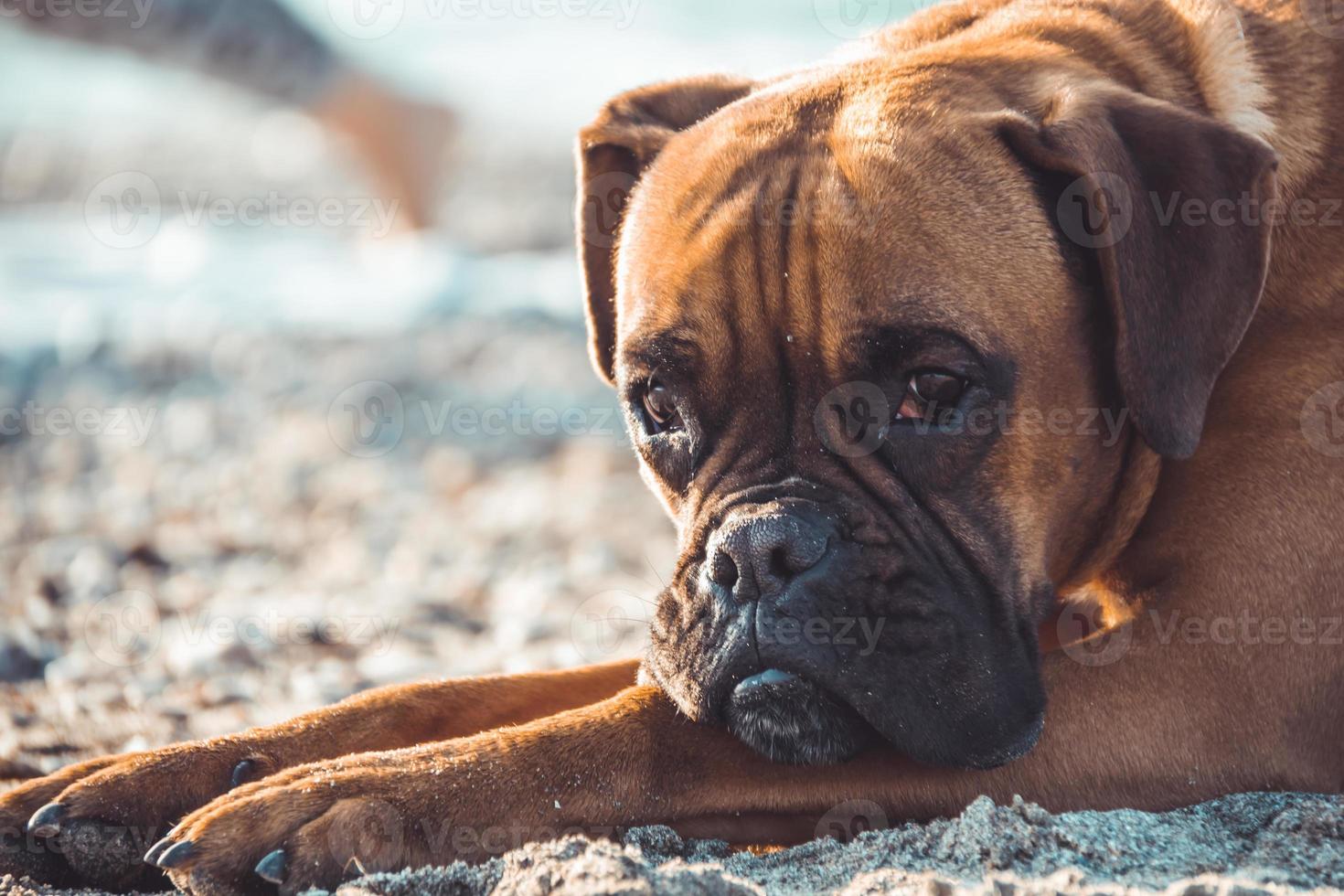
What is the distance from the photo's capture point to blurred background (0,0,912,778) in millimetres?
5309

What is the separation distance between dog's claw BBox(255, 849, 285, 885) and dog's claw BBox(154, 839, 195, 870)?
147mm

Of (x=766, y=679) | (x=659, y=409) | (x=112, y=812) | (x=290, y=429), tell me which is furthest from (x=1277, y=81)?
(x=290, y=429)

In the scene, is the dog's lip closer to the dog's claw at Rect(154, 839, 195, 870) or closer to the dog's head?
the dog's head

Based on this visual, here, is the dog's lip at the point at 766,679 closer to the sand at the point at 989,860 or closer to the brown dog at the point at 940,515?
the brown dog at the point at 940,515

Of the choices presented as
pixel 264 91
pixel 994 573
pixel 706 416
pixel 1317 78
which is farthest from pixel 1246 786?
pixel 264 91

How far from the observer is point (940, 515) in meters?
3.19

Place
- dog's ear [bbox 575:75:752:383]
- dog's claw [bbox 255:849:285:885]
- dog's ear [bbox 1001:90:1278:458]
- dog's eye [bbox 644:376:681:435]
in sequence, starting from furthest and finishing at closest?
dog's ear [bbox 575:75:752:383] → dog's eye [bbox 644:376:681:435] → dog's ear [bbox 1001:90:1278:458] → dog's claw [bbox 255:849:285:885]

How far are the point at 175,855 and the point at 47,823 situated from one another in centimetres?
53

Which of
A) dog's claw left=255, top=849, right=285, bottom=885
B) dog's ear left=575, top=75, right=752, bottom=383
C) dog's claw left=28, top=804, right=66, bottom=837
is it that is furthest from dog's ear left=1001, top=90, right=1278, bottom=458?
dog's claw left=28, top=804, right=66, bottom=837

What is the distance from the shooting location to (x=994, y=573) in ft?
10.5

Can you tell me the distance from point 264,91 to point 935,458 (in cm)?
1166

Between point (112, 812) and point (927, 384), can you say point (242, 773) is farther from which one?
point (927, 384)

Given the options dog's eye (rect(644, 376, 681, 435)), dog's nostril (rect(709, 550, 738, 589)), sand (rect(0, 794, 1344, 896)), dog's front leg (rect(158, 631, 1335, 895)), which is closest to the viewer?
sand (rect(0, 794, 1344, 896))

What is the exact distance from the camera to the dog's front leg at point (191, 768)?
10.0ft
